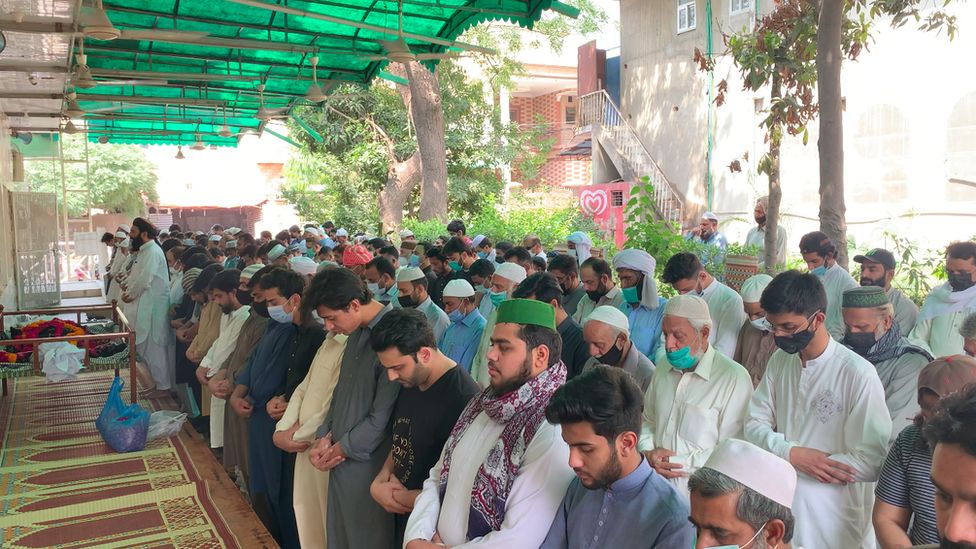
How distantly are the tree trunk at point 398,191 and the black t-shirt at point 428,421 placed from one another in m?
16.3

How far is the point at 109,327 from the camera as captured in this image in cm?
861

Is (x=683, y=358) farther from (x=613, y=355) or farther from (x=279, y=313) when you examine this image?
(x=279, y=313)

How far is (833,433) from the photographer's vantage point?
9.91 feet

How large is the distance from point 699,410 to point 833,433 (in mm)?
507

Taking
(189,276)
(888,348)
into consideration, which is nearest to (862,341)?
(888,348)

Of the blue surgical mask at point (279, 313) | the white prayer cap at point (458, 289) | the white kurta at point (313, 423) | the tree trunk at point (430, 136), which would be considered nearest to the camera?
the white kurta at point (313, 423)

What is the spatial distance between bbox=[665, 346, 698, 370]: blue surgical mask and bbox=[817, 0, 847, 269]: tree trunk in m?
3.50

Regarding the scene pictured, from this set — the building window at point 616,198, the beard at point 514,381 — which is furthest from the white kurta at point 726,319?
the building window at point 616,198

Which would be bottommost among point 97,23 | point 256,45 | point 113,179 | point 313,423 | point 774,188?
point 313,423

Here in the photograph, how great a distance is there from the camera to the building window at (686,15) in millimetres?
16016

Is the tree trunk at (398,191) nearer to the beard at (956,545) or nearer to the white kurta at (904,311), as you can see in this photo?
the white kurta at (904,311)

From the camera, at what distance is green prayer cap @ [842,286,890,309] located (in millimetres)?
3445

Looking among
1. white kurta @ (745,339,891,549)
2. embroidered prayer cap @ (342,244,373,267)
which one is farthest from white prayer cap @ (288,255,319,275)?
white kurta @ (745,339,891,549)

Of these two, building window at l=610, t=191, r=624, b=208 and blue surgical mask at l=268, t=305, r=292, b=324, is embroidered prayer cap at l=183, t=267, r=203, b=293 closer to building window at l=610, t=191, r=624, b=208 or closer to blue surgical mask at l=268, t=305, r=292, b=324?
blue surgical mask at l=268, t=305, r=292, b=324
